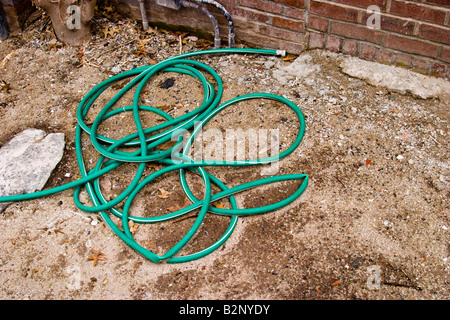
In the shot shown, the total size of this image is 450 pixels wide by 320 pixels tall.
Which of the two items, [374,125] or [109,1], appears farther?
[109,1]

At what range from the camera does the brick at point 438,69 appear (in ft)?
8.95

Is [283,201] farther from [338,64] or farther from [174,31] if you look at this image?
[174,31]

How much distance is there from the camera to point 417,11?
A: 2588 mm

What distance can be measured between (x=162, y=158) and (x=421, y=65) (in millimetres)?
1883

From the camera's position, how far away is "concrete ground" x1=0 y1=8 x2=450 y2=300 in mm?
2070

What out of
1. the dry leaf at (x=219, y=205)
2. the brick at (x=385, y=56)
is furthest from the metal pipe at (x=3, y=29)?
the brick at (x=385, y=56)

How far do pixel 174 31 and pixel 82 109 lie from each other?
1.15m

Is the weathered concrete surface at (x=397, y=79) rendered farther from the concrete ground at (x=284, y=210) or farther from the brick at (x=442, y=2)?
the brick at (x=442, y=2)

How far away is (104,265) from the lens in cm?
220

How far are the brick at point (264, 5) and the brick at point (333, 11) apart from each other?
0.25 meters

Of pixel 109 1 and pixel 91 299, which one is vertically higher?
pixel 109 1
